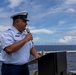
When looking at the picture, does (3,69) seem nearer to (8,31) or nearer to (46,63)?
(8,31)

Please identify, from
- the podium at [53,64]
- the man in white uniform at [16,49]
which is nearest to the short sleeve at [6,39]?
the man in white uniform at [16,49]

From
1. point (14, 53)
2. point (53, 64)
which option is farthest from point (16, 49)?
point (53, 64)

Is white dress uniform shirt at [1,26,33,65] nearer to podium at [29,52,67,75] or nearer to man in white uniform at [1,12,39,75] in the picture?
man in white uniform at [1,12,39,75]

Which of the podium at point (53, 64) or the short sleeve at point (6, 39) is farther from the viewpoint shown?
the short sleeve at point (6, 39)

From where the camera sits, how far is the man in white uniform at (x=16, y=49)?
3.36 m

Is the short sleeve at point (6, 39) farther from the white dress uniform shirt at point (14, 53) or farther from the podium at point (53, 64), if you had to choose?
the podium at point (53, 64)

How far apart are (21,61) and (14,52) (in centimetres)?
15

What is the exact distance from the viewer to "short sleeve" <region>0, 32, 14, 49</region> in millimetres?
3348

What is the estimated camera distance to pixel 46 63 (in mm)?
2559

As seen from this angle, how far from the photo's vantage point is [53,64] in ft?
8.20

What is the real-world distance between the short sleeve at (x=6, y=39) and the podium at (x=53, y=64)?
0.81 metres

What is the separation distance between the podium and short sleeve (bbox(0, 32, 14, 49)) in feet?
2.66

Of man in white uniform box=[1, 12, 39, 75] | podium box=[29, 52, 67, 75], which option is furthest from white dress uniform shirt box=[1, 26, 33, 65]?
podium box=[29, 52, 67, 75]

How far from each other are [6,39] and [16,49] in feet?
0.61
